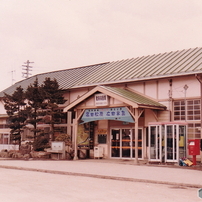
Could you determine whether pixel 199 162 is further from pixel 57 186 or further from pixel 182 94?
pixel 57 186

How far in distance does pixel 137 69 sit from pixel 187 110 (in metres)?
5.11

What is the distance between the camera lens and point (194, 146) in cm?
1808

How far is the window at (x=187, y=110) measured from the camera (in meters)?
20.0

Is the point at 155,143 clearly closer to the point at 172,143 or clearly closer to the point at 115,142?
the point at 172,143

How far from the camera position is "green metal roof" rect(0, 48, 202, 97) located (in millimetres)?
20812

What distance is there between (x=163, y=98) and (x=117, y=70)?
550 centimetres

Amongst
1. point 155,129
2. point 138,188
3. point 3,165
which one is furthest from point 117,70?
point 138,188

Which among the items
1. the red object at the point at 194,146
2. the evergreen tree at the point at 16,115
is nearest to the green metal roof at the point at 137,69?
the evergreen tree at the point at 16,115

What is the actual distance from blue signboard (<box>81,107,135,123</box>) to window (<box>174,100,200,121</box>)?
290cm

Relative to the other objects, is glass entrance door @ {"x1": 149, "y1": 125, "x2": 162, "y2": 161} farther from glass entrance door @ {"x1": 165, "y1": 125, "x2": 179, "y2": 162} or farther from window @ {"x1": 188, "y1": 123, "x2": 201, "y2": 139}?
window @ {"x1": 188, "y1": 123, "x2": 201, "y2": 139}

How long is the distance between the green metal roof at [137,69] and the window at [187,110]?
70.6 inches

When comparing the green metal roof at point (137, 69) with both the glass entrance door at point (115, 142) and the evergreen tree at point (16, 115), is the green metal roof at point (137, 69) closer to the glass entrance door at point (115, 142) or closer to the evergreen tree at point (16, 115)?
the glass entrance door at point (115, 142)

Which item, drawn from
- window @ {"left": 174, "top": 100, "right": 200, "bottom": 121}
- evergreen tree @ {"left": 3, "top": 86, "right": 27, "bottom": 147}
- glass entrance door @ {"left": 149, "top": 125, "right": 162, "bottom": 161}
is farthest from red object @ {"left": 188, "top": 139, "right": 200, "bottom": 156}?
evergreen tree @ {"left": 3, "top": 86, "right": 27, "bottom": 147}

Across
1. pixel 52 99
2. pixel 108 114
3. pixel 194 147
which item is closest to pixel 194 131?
pixel 194 147
